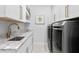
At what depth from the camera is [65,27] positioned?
1.55m

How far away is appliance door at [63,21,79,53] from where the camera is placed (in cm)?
155

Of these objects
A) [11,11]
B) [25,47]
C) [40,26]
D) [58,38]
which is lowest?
[25,47]

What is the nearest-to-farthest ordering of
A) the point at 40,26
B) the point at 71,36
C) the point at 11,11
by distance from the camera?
the point at 71,36 → the point at 11,11 → the point at 40,26

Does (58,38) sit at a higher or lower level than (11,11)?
lower

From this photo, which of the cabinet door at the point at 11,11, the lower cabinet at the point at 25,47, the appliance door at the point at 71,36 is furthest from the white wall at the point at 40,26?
the appliance door at the point at 71,36

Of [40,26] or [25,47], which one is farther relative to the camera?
[40,26]

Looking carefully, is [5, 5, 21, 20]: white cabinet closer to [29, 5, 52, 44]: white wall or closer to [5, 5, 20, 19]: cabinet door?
[5, 5, 20, 19]: cabinet door

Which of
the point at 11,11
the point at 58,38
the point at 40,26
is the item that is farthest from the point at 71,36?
the point at 40,26

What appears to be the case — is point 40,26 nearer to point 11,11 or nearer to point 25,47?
point 25,47

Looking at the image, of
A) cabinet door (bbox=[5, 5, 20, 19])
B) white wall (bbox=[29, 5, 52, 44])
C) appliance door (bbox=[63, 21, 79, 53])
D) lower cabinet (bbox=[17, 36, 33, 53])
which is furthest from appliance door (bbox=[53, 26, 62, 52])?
white wall (bbox=[29, 5, 52, 44])

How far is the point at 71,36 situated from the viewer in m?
1.55

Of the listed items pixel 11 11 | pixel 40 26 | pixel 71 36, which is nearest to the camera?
pixel 71 36
